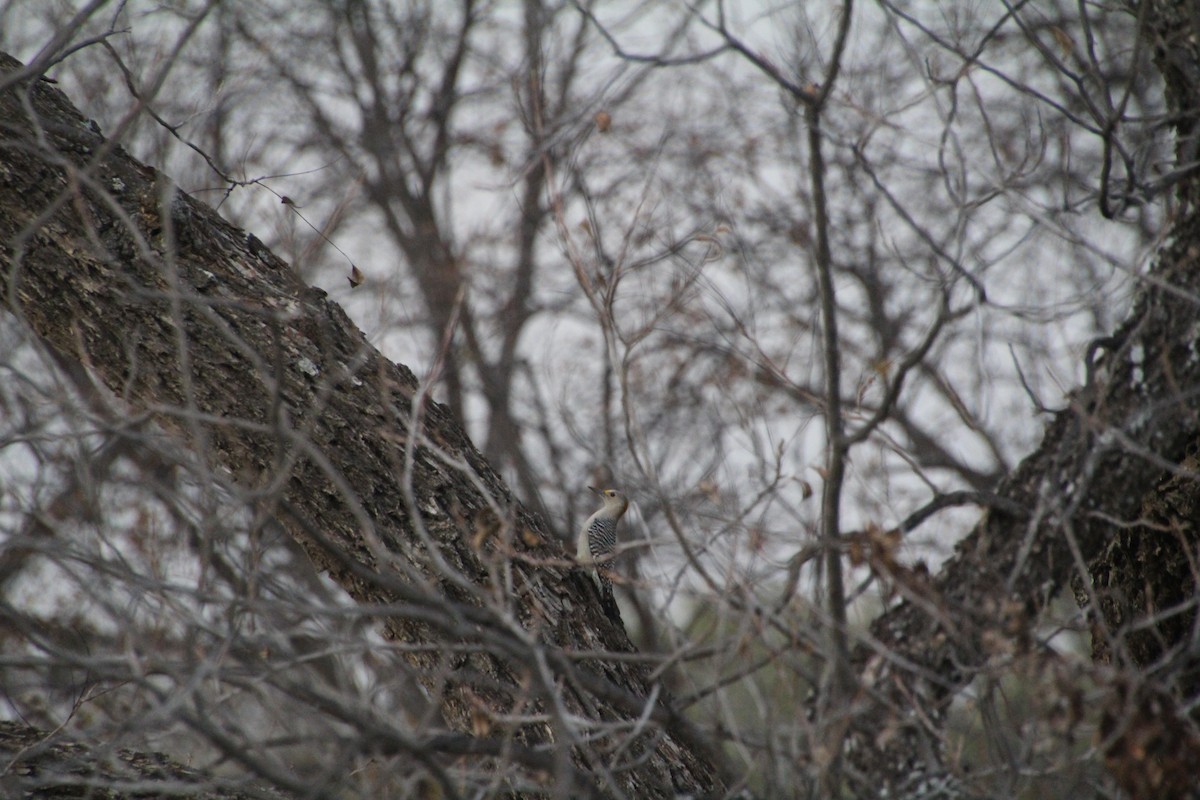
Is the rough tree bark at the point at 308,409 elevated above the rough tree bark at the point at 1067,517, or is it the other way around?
the rough tree bark at the point at 308,409

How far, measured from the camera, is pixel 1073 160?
23.3 ft

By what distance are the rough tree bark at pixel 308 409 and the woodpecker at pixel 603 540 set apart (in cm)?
11

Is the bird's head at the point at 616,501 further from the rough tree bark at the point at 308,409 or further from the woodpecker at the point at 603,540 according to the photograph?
the rough tree bark at the point at 308,409

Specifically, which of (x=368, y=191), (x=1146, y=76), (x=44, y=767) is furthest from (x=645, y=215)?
(x=368, y=191)

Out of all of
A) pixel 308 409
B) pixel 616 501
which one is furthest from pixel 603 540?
pixel 308 409

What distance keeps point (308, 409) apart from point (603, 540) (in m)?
1.84

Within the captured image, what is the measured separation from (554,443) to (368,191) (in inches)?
109

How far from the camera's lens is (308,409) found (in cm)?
289

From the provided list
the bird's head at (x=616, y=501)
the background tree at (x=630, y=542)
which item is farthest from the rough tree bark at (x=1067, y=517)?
the bird's head at (x=616, y=501)

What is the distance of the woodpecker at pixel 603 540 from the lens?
3.17 m

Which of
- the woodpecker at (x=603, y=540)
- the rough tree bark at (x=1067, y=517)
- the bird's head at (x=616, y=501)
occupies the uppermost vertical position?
the bird's head at (x=616, y=501)

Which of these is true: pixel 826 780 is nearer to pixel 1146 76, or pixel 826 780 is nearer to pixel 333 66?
pixel 1146 76

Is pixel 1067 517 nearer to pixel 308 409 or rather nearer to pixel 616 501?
pixel 308 409

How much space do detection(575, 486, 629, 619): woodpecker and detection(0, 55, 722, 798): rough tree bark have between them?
0.11 metres
